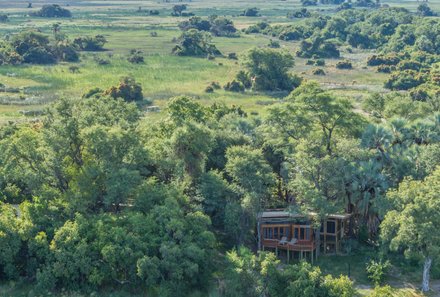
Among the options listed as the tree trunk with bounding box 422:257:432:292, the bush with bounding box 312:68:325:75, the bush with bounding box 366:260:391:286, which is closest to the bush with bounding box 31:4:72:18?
the bush with bounding box 312:68:325:75

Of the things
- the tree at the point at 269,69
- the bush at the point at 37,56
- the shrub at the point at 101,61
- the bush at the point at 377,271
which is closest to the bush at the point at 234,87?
the tree at the point at 269,69

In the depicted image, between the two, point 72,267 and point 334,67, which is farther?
point 334,67

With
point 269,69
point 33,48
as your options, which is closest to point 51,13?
point 33,48

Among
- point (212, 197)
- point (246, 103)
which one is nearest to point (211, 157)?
point (212, 197)

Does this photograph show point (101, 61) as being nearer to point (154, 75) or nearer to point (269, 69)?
point (154, 75)

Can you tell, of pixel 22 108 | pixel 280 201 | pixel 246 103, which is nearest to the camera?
pixel 280 201

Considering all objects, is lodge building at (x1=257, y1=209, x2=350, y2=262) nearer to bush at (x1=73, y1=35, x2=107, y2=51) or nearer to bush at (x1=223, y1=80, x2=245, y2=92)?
bush at (x1=223, y1=80, x2=245, y2=92)

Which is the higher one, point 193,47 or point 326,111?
point 326,111

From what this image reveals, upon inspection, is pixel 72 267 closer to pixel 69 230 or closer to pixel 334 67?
pixel 69 230
